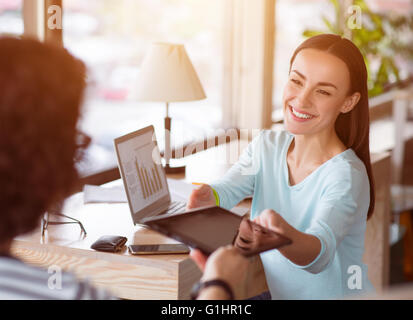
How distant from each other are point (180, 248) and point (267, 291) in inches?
15.4

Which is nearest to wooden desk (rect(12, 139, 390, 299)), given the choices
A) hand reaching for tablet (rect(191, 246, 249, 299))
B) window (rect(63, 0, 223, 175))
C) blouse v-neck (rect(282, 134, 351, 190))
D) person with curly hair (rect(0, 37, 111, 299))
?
blouse v-neck (rect(282, 134, 351, 190))

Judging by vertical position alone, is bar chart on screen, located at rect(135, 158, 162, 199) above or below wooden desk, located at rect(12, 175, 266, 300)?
above

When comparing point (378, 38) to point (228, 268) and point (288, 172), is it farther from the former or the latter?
point (228, 268)

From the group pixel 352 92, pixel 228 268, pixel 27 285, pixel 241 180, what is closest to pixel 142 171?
pixel 241 180

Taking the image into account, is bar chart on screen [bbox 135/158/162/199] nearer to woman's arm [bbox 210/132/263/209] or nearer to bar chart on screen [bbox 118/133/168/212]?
bar chart on screen [bbox 118/133/168/212]

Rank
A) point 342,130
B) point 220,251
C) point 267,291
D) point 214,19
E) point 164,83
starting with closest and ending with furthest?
1. point 220,251
2. point 342,130
3. point 267,291
4. point 164,83
5. point 214,19

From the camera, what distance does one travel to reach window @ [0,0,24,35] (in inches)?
89.8

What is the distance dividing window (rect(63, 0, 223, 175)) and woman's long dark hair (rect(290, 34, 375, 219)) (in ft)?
2.98

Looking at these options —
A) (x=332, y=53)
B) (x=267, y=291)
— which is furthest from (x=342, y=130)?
(x=267, y=291)

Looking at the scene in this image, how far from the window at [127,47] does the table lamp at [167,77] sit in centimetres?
6

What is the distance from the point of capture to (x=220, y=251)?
1161mm

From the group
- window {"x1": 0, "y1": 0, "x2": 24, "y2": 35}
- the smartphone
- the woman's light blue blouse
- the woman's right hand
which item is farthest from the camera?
window {"x1": 0, "y1": 0, "x2": 24, "y2": 35}
